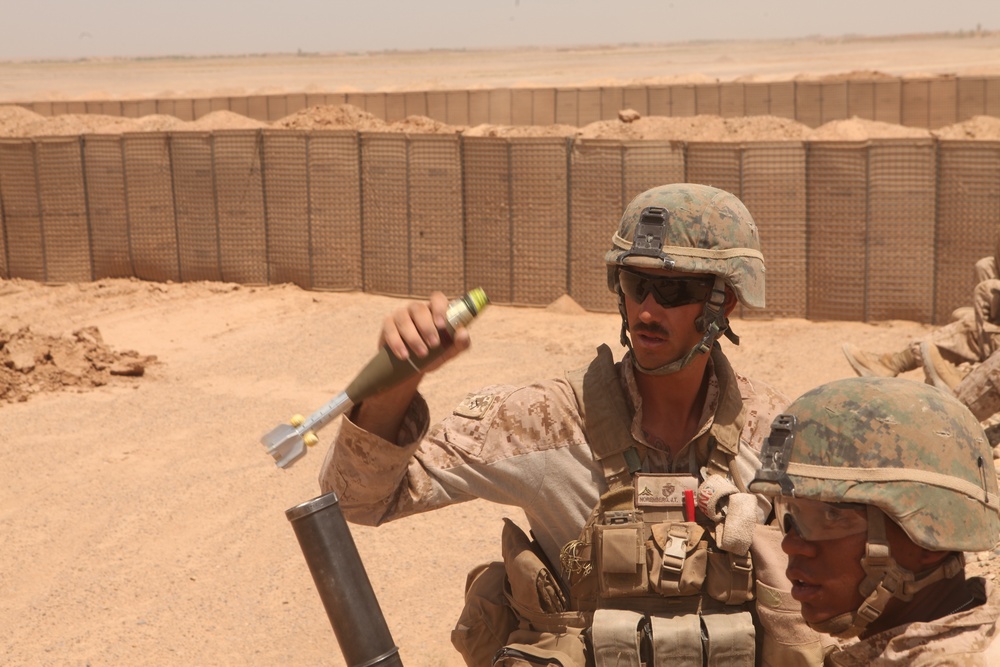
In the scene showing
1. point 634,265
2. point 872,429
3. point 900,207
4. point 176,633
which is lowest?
point 176,633

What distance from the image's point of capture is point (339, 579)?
206 cm

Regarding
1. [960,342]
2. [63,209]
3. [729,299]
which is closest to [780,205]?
[960,342]

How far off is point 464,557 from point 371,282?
702 centimetres

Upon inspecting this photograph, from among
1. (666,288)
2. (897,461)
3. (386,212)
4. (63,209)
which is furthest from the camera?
(63,209)

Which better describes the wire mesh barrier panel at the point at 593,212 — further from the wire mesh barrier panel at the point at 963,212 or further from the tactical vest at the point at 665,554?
the tactical vest at the point at 665,554

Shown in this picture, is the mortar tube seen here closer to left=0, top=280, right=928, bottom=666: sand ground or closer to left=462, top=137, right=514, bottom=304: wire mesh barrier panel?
left=0, top=280, right=928, bottom=666: sand ground

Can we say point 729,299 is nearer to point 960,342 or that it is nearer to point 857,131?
point 960,342

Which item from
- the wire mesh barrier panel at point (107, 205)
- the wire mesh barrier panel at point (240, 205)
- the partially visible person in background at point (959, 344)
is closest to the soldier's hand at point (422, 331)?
the partially visible person in background at point (959, 344)

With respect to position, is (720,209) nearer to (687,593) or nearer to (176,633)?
(687,593)

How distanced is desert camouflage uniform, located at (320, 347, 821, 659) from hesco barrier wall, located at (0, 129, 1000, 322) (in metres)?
8.87

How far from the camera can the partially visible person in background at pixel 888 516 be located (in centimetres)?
193

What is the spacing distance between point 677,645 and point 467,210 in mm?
10107

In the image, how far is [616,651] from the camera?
2.48 meters

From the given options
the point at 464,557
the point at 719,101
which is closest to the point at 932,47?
the point at 719,101
